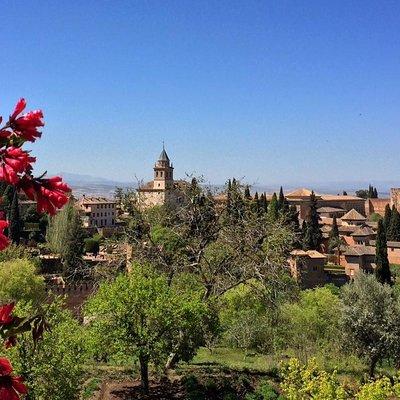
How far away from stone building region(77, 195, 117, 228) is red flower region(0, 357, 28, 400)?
92.4 m

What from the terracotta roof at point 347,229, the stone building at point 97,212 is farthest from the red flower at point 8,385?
the stone building at point 97,212

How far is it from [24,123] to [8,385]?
4.42ft

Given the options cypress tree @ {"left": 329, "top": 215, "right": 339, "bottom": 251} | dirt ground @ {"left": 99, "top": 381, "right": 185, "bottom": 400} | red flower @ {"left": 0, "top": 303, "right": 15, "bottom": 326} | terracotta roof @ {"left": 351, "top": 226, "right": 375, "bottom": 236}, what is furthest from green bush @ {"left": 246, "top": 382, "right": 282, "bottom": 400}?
terracotta roof @ {"left": 351, "top": 226, "right": 375, "bottom": 236}

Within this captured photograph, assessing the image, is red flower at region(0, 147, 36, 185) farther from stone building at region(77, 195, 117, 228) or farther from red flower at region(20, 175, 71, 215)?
stone building at region(77, 195, 117, 228)

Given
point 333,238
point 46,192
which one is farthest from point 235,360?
point 333,238

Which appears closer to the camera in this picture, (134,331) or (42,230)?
(134,331)

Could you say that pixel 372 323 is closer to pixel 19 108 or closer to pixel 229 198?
pixel 229 198

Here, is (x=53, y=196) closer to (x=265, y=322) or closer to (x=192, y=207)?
(x=192, y=207)

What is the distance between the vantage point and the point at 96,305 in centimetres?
1736

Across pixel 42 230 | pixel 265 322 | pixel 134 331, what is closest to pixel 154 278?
pixel 134 331

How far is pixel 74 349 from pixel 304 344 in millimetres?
15380

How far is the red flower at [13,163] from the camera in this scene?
2463mm

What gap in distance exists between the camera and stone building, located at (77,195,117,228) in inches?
3782

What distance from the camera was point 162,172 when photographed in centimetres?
10519
